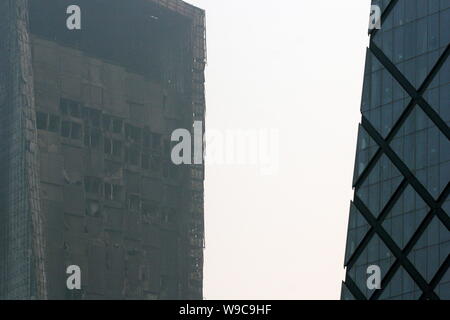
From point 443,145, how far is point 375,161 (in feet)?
25.5

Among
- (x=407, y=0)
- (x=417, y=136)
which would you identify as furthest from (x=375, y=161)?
(x=407, y=0)

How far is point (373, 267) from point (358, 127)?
15.8m

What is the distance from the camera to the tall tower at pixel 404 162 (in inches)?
5413

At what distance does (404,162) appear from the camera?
143m

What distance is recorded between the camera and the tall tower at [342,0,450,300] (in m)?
138
